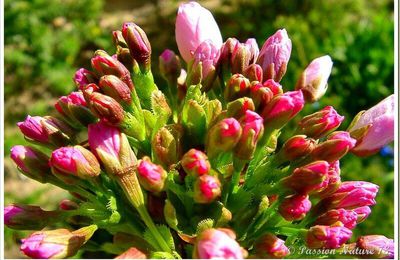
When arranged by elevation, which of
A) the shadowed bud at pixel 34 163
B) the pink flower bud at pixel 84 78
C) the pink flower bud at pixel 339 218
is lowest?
the pink flower bud at pixel 339 218

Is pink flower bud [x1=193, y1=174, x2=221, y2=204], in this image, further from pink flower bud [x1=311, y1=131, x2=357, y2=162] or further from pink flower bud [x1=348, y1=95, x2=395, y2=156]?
pink flower bud [x1=348, y1=95, x2=395, y2=156]

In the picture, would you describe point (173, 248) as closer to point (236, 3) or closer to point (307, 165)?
point (307, 165)

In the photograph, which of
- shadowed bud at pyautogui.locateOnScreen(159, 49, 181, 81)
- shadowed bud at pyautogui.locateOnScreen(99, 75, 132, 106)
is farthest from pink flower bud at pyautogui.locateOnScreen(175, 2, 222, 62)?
shadowed bud at pyautogui.locateOnScreen(99, 75, 132, 106)

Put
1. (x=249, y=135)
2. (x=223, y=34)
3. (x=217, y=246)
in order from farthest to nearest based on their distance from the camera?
(x=223, y=34)
(x=249, y=135)
(x=217, y=246)

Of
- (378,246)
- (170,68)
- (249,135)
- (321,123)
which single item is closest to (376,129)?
(321,123)

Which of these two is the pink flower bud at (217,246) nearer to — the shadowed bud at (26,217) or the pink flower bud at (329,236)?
the pink flower bud at (329,236)

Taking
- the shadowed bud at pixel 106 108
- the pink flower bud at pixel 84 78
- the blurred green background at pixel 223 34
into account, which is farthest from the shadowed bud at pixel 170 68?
the blurred green background at pixel 223 34

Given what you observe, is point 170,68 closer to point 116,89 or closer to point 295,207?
point 116,89
